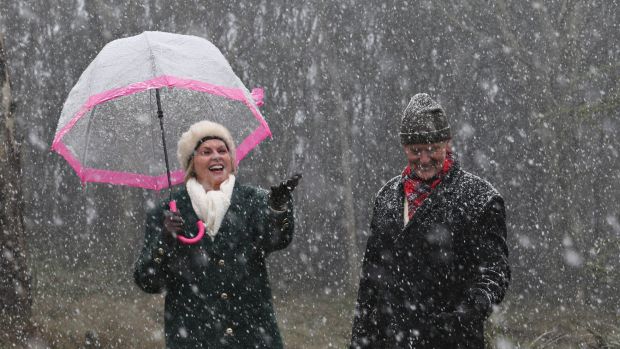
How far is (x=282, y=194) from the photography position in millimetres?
3057

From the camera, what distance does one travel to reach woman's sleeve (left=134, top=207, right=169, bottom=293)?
325cm

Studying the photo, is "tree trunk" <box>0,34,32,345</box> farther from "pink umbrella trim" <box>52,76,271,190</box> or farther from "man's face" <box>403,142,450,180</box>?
"man's face" <box>403,142,450,180</box>

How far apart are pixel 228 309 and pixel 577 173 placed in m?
12.4

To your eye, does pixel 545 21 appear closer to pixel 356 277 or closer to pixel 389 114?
pixel 389 114

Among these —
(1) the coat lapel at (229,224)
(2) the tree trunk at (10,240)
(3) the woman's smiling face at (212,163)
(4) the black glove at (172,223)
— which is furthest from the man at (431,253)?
(2) the tree trunk at (10,240)

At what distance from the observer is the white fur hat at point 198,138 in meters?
3.42

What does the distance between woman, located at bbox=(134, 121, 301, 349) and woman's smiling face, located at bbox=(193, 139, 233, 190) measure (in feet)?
0.16

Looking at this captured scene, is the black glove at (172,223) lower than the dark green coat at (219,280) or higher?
higher

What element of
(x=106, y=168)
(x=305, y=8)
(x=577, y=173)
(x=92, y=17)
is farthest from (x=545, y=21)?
(x=106, y=168)

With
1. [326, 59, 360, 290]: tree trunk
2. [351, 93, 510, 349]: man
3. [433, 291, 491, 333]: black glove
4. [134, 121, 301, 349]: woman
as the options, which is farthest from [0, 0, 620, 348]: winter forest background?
[433, 291, 491, 333]: black glove

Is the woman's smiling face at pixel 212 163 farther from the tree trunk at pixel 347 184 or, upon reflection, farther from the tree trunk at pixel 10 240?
the tree trunk at pixel 347 184

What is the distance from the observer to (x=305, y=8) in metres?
16.1

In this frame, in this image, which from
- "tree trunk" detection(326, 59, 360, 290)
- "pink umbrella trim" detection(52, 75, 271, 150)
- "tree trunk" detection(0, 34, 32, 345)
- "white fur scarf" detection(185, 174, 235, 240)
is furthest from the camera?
"tree trunk" detection(326, 59, 360, 290)

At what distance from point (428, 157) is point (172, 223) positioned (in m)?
1.15
